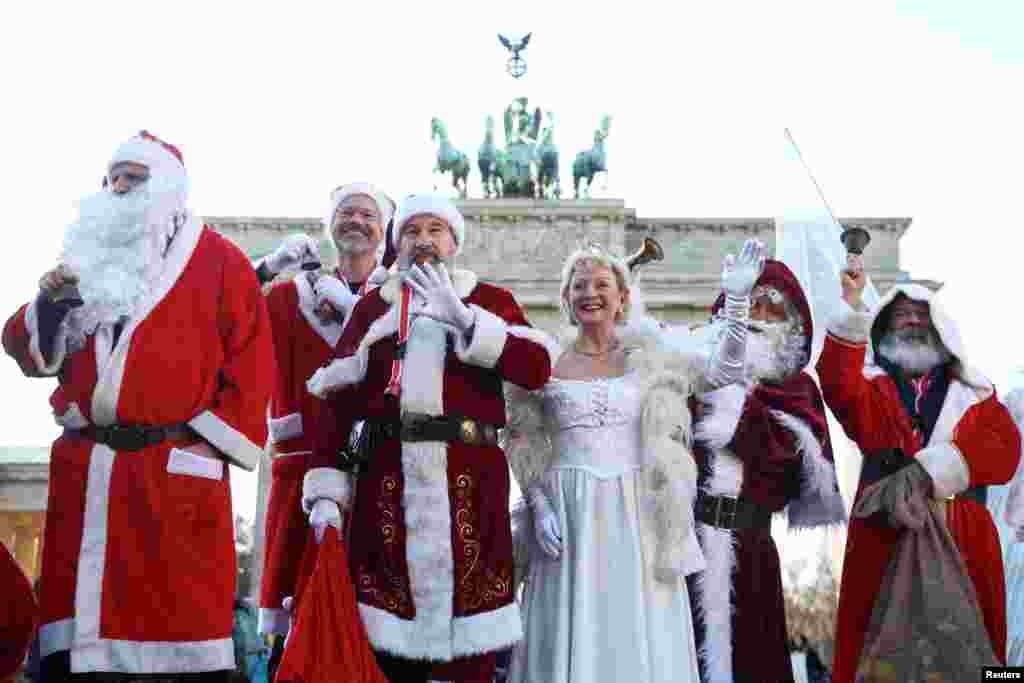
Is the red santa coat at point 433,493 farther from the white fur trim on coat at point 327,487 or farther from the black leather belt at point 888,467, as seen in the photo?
the black leather belt at point 888,467

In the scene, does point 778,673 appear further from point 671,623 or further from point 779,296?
point 779,296

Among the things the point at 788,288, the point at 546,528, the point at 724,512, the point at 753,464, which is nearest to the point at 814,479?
the point at 753,464

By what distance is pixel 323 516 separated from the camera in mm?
3814

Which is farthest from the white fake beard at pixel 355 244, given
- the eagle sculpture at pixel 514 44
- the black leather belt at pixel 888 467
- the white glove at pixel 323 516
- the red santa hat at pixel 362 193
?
the eagle sculpture at pixel 514 44

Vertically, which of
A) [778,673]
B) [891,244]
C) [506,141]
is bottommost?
[778,673]

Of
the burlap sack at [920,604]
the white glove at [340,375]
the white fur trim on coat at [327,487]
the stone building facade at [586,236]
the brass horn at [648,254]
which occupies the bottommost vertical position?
the burlap sack at [920,604]

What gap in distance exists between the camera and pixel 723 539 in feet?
15.9

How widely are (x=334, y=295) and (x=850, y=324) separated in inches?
76.9

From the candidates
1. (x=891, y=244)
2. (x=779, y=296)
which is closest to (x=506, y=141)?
(x=891, y=244)

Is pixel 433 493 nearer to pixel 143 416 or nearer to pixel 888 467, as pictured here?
pixel 143 416

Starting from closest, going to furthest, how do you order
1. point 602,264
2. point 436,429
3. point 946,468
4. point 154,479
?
point 154,479 < point 436,429 < point 602,264 < point 946,468

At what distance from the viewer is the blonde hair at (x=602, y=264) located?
15.0 feet

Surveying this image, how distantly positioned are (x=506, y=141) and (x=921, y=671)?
2592 cm

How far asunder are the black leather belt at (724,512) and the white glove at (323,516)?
1.63 meters
